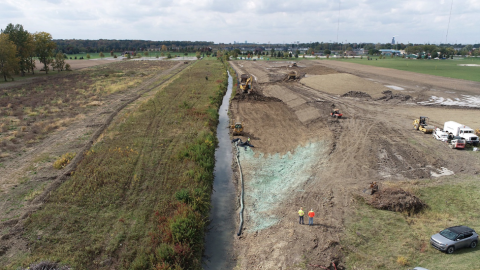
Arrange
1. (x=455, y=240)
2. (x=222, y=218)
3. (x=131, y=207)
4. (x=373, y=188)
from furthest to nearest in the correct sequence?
1. (x=373, y=188)
2. (x=222, y=218)
3. (x=131, y=207)
4. (x=455, y=240)


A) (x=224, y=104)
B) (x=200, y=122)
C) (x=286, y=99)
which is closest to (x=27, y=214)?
(x=200, y=122)

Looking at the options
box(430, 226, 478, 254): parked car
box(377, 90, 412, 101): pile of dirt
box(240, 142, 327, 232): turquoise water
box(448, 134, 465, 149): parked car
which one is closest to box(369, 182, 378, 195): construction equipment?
box(240, 142, 327, 232): turquoise water

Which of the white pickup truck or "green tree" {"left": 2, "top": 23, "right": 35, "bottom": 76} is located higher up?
"green tree" {"left": 2, "top": 23, "right": 35, "bottom": 76}

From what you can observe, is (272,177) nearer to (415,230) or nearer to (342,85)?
(415,230)

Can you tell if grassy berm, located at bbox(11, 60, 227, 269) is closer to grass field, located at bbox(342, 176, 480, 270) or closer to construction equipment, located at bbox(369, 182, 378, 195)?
grass field, located at bbox(342, 176, 480, 270)

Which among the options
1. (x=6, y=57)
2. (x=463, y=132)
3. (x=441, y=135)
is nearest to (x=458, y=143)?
(x=441, y=135)

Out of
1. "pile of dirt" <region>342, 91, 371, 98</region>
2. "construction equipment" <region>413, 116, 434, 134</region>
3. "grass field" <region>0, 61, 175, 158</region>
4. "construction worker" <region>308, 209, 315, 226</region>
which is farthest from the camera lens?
"pile of dirt" <region>342, 91, 371, 98</region>

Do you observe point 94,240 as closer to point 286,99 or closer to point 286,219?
point 286,219
